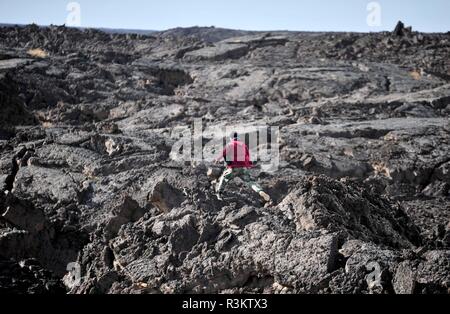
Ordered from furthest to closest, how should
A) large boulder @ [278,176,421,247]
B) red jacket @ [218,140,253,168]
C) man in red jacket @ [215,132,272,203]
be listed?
red jacket @ [218,140,253,168], man in red jacket @ [215,132,272,203], large boulder @ [278,176,421,247]

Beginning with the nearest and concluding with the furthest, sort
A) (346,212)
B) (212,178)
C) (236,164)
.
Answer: (346,212) < (236,164) < (212,178)

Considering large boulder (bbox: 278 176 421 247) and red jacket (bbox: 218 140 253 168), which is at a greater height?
red jacket (bbox: 218 140 253 168)

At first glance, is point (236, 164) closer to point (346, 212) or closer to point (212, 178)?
point (212, 178)

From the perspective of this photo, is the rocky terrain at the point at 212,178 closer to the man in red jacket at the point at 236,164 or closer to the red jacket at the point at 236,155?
the man in red jacket at the point at 236,164

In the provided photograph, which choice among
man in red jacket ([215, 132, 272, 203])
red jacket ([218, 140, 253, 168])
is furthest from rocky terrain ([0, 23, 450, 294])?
red jacket ([218, 140, 253, 168])

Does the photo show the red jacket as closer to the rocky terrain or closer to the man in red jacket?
the man in red jacket

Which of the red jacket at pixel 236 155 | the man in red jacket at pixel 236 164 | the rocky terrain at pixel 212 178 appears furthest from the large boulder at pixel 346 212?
the red jacket at pixel 236 155

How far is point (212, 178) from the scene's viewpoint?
888 centimetres

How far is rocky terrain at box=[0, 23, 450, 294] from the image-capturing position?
634 centimetres

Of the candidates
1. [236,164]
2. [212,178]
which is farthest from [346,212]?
[212,178]

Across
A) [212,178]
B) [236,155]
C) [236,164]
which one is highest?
[236,155]

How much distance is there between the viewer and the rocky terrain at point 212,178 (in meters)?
6.34

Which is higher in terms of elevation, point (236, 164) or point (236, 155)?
point (236, 155)
